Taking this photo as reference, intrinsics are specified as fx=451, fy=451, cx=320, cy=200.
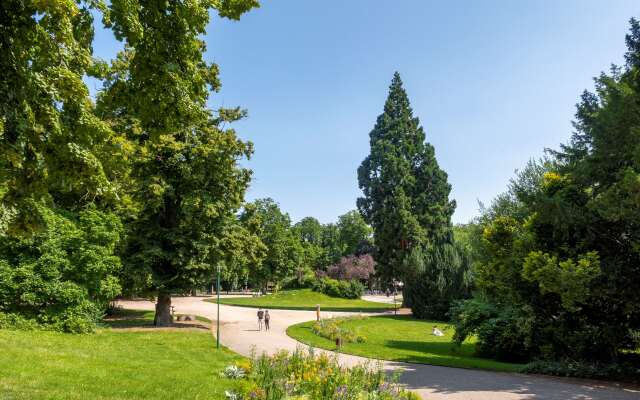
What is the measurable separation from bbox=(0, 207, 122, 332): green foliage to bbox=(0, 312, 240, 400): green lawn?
1.31m

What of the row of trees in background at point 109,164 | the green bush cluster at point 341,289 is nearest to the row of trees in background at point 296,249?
the green bush cluster at point 341,289

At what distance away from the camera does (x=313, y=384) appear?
738 cm

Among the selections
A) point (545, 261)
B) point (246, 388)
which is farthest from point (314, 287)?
point (246, 388)

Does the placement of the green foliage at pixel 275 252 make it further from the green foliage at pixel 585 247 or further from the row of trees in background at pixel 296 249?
the green foliage at pixel 585 247

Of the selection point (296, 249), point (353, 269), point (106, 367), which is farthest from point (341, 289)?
point (106, 367)

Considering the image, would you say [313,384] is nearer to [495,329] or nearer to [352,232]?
[495,329]

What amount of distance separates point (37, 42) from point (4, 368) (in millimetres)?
7883

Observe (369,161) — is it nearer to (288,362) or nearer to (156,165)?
(156,165)

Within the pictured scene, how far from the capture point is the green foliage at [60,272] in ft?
59.2

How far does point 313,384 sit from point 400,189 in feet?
114

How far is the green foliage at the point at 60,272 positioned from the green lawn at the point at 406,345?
9.75m

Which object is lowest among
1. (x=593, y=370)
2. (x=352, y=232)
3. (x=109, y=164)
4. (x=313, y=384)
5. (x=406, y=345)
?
(x=406, y=345)

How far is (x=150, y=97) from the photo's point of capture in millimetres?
8008

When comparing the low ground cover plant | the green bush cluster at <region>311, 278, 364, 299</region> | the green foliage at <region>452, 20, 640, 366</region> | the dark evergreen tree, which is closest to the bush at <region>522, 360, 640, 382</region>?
the green foliage at <region>452, 20, 640, 366</region>
